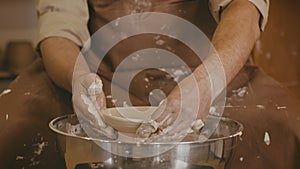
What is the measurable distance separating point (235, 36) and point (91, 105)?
27 cm

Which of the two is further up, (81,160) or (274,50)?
(81,160)

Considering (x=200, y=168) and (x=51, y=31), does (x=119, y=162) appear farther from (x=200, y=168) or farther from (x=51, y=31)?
(x=51, y=31)

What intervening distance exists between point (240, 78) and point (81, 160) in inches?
17.5

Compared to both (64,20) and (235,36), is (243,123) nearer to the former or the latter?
(235,36)

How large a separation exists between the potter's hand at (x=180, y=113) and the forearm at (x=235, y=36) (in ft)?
0.12

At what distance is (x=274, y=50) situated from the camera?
2.26 metres

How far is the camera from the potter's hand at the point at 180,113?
696 millimetres

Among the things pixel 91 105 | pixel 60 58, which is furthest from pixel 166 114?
pixel 60 58

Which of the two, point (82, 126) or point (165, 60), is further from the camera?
point (165, 60)

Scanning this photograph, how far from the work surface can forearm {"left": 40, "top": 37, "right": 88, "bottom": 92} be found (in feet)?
0.14

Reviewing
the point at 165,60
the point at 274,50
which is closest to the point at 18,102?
the point at 165,60

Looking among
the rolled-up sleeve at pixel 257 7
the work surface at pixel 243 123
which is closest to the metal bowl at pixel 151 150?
the work surface at pixel 243 123

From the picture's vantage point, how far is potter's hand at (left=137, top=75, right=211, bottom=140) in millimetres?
696

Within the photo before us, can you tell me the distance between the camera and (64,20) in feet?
3.52
